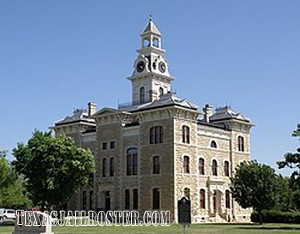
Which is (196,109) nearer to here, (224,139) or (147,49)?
(224,139)

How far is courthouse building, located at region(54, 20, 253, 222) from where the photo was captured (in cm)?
5919

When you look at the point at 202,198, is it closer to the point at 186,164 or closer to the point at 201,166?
the point at 201,166

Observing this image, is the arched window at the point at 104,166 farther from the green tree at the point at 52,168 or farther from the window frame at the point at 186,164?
the window frame at the point at 186,164

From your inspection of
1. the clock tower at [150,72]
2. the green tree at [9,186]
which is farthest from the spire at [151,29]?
the green tree at [9,186]

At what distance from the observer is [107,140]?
6556 centimetres

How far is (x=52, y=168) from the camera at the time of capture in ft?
179

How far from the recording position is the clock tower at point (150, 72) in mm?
67875

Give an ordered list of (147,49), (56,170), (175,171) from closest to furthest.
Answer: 1. (56,170)
2. (175,171)
3. (147,49)

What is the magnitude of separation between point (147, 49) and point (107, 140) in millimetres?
12759

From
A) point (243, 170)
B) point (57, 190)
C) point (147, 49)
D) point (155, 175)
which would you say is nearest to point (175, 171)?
point (155, 175)

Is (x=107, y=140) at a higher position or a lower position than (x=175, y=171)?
higher

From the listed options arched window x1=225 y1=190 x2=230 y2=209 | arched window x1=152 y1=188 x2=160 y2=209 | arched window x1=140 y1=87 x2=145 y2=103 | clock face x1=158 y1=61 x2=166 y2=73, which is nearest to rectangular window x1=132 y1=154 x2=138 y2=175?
arched window x1=152 y1=188 x2=160 y2=209

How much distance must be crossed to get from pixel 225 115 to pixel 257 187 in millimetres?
17024

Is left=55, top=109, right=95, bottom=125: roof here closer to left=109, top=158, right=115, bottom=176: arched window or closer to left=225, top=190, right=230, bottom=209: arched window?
left=109, top=158, right=115, bottom=176: arched window
